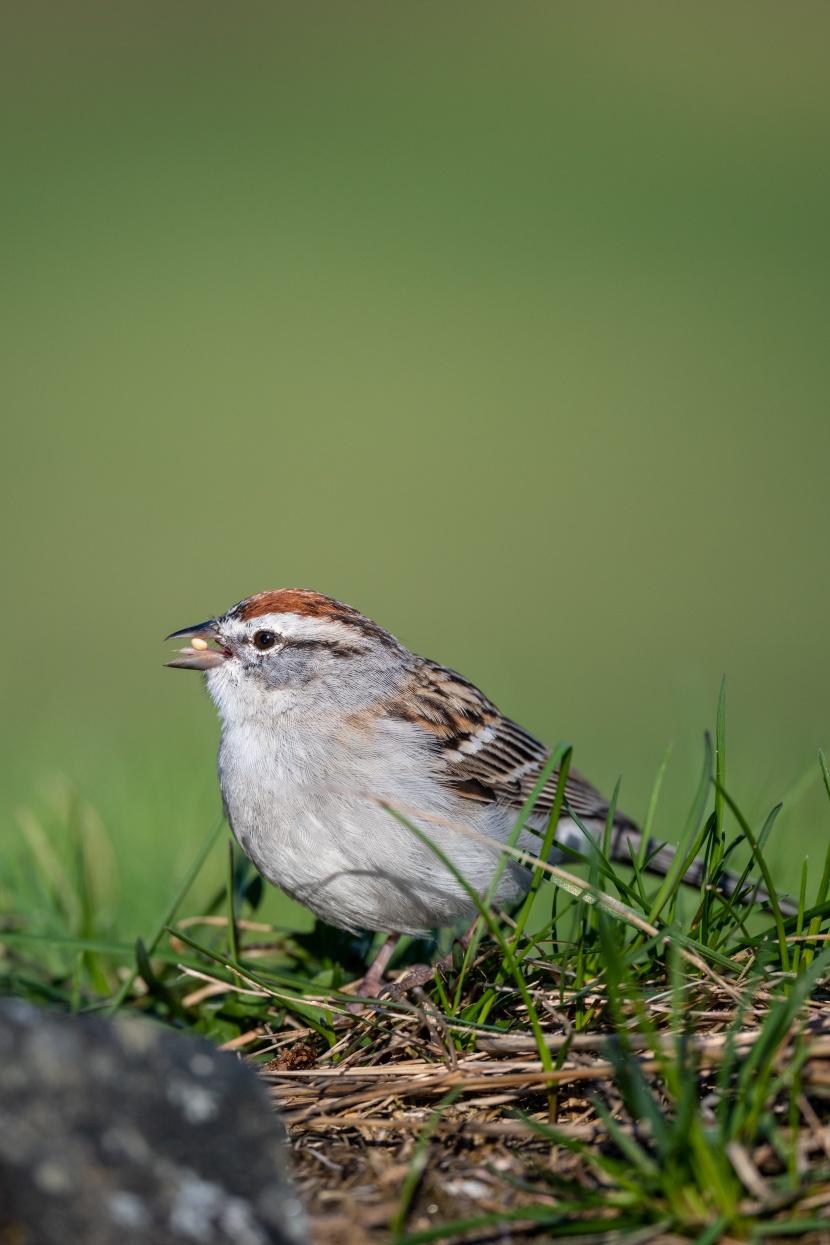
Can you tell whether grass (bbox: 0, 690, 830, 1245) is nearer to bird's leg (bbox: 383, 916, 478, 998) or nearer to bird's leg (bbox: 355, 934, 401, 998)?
bird's leg (bbox: 383, 916, 478, 998)

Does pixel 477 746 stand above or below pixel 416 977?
above

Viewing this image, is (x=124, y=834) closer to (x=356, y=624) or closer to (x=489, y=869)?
(x=356, y=624)

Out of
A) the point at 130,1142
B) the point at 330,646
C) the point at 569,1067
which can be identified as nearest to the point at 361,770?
the point at 330,646

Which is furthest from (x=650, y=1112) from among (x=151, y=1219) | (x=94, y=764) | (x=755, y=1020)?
(x=94, y=764)

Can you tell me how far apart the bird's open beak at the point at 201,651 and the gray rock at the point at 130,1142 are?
91.4 inches

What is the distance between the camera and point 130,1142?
2133 millimetres

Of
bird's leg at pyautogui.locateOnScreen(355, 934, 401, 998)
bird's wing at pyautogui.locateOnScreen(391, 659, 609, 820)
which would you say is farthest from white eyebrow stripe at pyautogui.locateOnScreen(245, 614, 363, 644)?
bird's leg at pyautogui.locateOnScreen(355, 934, 401, 998)

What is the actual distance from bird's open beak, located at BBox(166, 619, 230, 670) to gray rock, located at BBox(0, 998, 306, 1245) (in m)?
2.32

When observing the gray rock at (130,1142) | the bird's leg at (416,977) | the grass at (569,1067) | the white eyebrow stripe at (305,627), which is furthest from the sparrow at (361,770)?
the gray rock at (130,1142)

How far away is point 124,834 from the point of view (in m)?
5.72

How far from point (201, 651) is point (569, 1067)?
230 centimetres

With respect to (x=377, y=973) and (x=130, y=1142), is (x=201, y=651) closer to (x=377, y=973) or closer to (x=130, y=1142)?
(x=377, y=973)

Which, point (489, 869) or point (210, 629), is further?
point (210, 629)

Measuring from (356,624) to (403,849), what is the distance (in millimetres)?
1137
